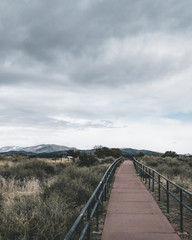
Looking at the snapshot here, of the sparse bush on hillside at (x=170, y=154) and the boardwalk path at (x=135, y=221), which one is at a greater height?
the sparse bush on hillside at (x=170, y=154)

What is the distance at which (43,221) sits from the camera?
508cm

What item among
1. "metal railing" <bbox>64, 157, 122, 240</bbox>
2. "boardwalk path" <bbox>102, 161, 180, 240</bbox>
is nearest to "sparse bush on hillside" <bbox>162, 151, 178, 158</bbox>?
"boardwalk path" <bbox>102, 161, 180, 240</bbox>

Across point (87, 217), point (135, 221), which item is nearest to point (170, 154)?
point (135, 221)

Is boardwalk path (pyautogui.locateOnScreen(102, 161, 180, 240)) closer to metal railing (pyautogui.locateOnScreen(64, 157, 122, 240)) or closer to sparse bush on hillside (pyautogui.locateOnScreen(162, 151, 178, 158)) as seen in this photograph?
metal railing (pyautogui.locateOnScreen(64, 157, 122, 240))

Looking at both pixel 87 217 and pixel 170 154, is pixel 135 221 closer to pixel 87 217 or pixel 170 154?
pixel 87 217

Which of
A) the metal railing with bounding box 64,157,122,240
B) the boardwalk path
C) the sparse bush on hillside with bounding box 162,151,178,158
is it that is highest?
the sparse bush on hillside with bounding box 162,151,178,158

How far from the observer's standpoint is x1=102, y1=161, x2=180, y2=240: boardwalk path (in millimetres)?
5242

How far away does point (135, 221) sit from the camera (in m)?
6.21

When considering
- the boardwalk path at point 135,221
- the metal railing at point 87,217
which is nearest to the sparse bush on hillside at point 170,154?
the boardwalk path at point 135,221

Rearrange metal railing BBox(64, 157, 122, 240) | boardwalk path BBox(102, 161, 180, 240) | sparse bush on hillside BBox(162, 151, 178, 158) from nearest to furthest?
metal railing BBox(64, 157, 122, 240) < boardwalk path BBox(102, 161, 180, 240) < sparse bush on hillside BBox(162, 151, 178, 158)

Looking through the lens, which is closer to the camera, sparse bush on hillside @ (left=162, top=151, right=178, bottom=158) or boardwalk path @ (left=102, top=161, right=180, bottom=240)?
boardwalk path @ (left=102, top=161, right=180, bottom=240)

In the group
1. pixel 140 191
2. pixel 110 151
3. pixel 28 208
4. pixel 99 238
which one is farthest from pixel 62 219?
pixel 110 151

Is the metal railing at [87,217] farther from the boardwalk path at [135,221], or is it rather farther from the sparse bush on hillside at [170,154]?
the sparse bush on hillside at [170,154]

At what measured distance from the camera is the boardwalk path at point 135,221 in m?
5.24
